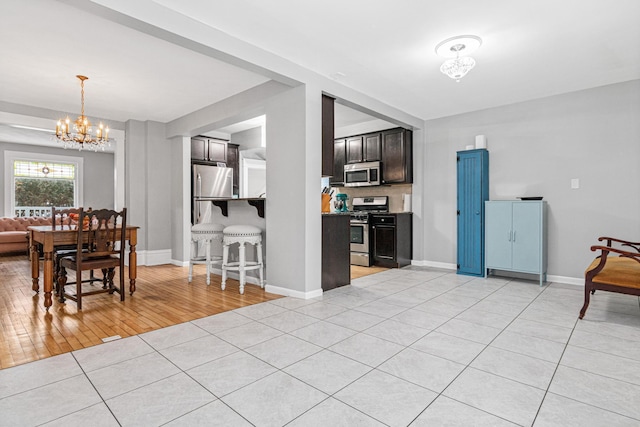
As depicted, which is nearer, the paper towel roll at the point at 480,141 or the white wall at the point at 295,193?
the white wall at the point at 295,193

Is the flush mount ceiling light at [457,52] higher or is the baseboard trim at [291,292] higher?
the flush mount ceiling light at [457,52]

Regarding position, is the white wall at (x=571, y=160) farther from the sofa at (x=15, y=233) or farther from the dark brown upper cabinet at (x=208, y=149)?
the sofa at (x=15, y=233)

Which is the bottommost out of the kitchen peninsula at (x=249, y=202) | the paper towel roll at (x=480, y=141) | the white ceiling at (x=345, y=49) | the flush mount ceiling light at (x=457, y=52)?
the kitchen peninsula at (x=249, y=202)

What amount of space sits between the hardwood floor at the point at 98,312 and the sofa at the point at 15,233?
2.91 meters

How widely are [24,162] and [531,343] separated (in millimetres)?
10605

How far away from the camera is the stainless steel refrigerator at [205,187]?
19.8 ft

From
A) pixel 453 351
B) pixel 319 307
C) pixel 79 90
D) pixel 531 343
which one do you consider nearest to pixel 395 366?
pixel 453 351

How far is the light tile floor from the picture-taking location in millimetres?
1603

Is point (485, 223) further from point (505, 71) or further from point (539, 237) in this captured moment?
point (505, 71)

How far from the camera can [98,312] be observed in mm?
3199

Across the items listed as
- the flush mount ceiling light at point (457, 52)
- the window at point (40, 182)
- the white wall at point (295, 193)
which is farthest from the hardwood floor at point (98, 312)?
the window at point (40, 182)

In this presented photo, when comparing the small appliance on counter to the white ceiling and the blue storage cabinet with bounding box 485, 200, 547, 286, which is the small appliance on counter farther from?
the blue storage cabinet with bounding box 485, 200, 547, 286

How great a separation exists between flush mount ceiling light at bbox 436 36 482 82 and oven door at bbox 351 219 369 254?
2.83 m

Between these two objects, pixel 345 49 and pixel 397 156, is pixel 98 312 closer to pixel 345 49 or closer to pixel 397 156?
pixel 345 49
